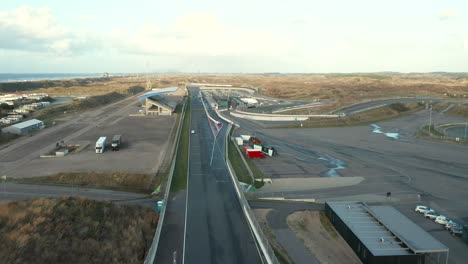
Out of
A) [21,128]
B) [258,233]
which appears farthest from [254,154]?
[21,128]

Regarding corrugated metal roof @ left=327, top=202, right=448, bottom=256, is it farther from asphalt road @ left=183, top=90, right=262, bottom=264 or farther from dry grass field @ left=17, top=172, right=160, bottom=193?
dry grass field @ left=17, top=172, right=160, bottom=193

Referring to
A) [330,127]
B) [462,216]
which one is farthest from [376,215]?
[330,127]

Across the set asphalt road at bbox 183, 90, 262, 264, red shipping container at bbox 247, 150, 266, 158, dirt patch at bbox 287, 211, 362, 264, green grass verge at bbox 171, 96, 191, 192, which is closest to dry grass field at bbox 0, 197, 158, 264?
asphalt road at bbox 183, 90, 262, 264

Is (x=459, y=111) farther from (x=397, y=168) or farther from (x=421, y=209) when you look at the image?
(x=421, y=209)

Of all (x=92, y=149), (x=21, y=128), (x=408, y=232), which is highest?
(x=21, y=128)

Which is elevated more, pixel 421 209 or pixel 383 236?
pixel 383 236

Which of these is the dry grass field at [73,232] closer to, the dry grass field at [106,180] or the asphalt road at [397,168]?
the dry grass field at [106,180]

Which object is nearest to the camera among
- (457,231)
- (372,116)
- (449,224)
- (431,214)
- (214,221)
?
(214,221)
